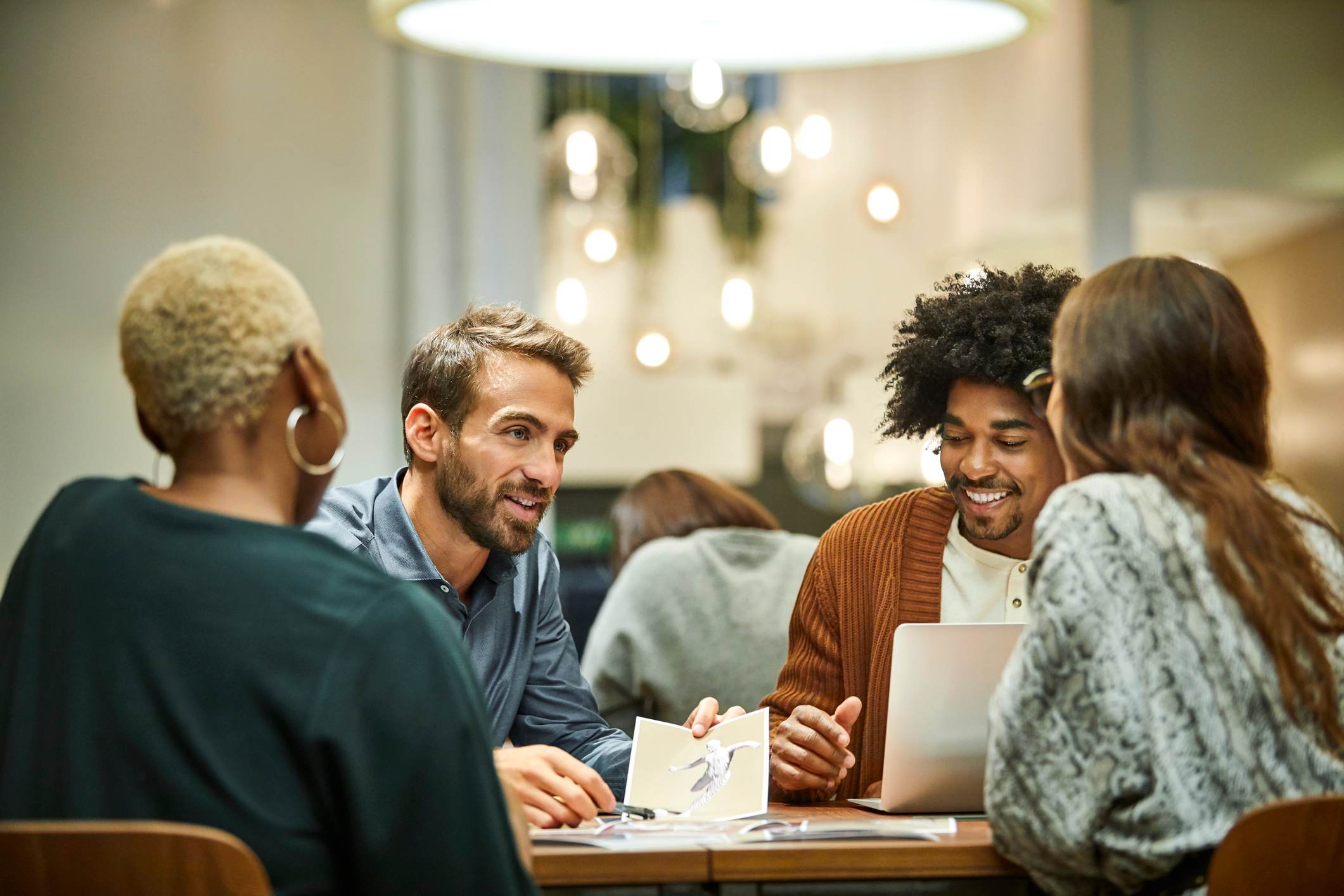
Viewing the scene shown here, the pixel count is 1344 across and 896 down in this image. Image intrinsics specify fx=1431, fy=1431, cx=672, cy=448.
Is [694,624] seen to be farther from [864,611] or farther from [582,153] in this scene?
[582,153]

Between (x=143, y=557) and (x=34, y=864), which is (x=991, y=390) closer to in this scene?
(x=143, y=557)

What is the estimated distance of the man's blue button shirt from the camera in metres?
2.46

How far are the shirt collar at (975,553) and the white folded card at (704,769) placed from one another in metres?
0.56

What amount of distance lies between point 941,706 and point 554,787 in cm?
56

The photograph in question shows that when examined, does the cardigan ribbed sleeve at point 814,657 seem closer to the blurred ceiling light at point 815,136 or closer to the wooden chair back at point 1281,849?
the wooden chair back at point 1281,849

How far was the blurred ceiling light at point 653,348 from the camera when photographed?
745cm

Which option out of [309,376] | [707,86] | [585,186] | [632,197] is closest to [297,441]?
[309,376]

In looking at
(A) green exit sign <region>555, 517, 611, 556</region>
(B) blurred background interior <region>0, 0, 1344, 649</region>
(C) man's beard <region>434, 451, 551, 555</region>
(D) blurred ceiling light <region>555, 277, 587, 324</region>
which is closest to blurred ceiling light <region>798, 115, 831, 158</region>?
(B) blurred background interior <region>0, 0, 1344, 649</region>

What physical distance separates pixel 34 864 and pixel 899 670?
115cm

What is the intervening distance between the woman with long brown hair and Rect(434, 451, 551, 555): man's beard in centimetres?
101

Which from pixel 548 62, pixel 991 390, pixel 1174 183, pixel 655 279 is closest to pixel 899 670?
pixel 991 390

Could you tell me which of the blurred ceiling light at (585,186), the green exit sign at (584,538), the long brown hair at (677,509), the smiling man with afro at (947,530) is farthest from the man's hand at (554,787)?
the blurred ceiling light at (585,186)

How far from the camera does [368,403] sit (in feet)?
17.7

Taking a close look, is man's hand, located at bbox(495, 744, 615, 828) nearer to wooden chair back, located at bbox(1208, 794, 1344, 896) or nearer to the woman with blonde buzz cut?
the woman with blonde buzz cut
